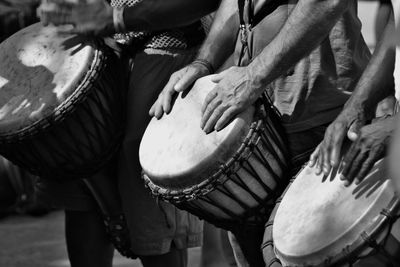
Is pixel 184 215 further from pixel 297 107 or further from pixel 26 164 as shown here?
pixel 297 107

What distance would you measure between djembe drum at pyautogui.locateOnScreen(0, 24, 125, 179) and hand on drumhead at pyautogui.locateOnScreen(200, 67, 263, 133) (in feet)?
2.26

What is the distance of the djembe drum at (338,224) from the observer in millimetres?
2332

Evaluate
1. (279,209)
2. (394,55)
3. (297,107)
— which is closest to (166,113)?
(297,107)

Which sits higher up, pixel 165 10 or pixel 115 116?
pixel 165 10

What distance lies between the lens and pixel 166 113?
10.4 feet

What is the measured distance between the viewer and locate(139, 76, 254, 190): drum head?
2826mm

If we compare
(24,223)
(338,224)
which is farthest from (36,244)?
(338,224)

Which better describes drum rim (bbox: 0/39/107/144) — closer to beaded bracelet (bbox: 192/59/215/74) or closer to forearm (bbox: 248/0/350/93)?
beaded bracelet (bbox: 192/59/215/74)

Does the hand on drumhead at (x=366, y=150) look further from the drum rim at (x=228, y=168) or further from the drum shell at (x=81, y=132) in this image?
the drum shell at (x=81, y=132)

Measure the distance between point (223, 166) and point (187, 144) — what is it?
163 millimetres

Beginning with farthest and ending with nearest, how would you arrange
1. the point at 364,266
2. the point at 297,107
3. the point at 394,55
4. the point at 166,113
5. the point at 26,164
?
the point at 26,164
the point at 166,113
the point at 297,107
the point at 394,55
the point at 364,266

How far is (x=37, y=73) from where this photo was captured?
11.8 ft

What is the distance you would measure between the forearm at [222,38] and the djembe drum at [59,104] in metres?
0.43

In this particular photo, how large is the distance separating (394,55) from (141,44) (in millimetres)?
1278
